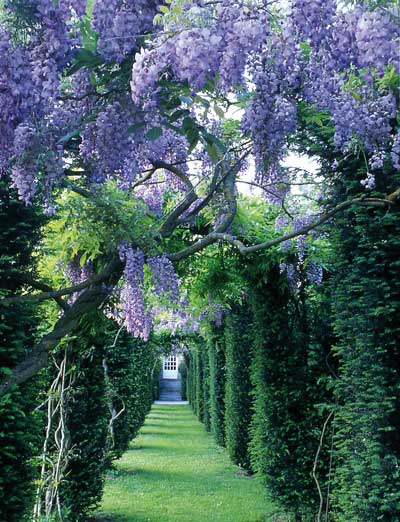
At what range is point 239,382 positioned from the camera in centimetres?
1069

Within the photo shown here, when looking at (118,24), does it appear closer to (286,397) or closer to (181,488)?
(286,397)

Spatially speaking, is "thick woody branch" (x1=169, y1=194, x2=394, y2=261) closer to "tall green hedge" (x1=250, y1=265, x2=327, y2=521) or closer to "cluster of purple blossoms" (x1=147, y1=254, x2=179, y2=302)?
"cluster of purple blossoms" (x1=147, y1=254, x2=179, y2=302)

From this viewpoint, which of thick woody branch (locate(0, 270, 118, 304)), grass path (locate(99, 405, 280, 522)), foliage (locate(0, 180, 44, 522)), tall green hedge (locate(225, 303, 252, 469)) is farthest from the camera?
tall green hedge (locate(225, 303, 252, 469))

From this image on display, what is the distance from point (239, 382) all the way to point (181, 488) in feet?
6.33

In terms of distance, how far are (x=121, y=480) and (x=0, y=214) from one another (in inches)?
310

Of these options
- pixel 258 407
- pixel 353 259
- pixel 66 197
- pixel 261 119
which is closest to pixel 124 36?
pixel 261 119

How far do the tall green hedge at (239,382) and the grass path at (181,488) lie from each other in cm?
43

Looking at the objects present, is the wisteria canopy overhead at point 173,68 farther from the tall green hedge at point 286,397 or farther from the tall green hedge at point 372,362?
the tall green hedge at point 286,397

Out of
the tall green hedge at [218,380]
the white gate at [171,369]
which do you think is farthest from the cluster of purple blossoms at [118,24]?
the white gate at [171,369]

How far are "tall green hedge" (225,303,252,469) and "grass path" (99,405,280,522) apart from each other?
43cm

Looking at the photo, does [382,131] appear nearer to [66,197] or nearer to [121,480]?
[66,197]

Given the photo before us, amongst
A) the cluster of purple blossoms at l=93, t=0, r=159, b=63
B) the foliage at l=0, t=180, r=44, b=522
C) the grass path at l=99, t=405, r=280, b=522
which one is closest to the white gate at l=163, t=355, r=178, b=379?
the grass path at l=99, t=405, r=280, b=522

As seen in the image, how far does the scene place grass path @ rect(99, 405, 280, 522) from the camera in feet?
25.4

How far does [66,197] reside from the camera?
4148mm
